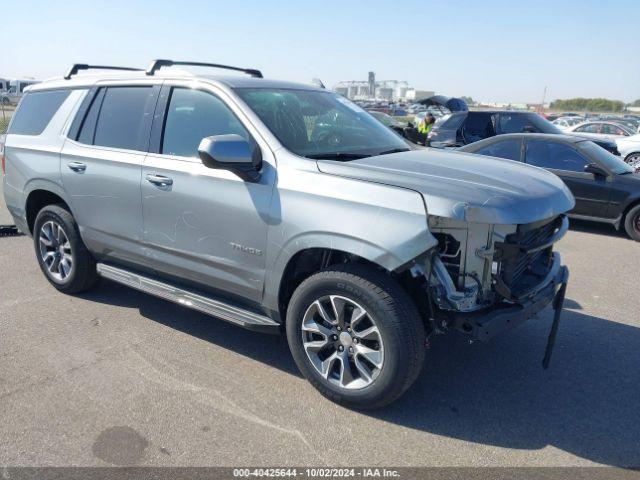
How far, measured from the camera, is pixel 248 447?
119 inches

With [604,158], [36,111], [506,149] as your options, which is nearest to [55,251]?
[36,111]

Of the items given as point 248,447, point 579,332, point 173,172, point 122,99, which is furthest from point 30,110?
point 579,332

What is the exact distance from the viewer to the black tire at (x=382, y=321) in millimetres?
3084

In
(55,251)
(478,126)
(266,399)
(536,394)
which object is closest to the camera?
(266,399)

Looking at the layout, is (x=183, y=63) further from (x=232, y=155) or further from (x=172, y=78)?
(x=232, y=155)

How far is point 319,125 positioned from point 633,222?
5890 mm

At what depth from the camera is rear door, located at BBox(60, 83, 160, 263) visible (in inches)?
169

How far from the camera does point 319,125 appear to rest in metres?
4.09

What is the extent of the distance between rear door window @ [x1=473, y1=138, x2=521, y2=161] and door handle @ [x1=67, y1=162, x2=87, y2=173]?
6.24m

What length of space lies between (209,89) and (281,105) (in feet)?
1.72

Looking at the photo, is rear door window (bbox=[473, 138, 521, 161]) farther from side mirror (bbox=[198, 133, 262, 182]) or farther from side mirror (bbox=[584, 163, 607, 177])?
side mirror (bbox=[198, 133, 262, 182])

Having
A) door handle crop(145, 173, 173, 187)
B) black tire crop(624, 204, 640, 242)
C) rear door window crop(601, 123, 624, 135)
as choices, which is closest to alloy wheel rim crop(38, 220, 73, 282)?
door handle crop(145, 173, 173, 187)

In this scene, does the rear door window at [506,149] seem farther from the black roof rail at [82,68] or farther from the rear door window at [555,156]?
the black roof rail at [82,68]

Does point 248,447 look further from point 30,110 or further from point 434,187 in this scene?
point 30,110
